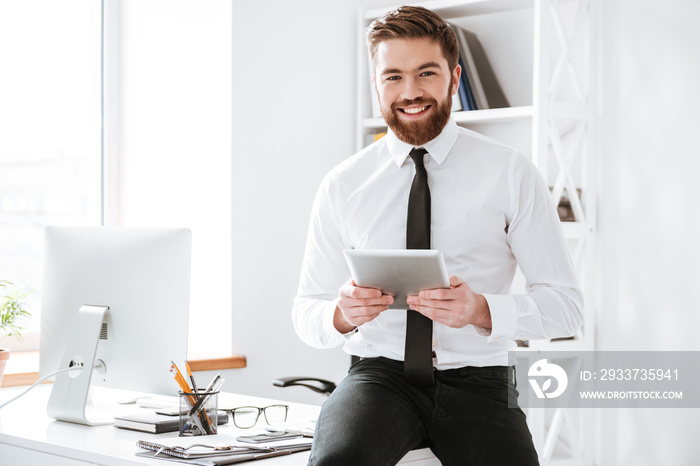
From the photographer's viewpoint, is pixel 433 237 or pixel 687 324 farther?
pixel 687 324

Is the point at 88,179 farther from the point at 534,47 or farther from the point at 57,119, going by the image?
the point at 534,47

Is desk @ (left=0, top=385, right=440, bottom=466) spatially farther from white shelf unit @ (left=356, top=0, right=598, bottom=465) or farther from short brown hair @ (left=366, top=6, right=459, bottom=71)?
white shelf unit @ (left=356, top=0, right=598, bottom=465)

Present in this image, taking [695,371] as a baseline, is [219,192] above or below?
above

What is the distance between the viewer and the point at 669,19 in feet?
9.32

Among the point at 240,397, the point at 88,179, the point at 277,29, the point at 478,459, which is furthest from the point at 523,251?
the point at 88,179

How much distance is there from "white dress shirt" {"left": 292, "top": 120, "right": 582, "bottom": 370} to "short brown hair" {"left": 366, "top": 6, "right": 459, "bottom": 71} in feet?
0.62

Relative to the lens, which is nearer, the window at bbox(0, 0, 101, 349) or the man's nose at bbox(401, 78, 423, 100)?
the man's nose at bbox(401, 78, 423, 100)

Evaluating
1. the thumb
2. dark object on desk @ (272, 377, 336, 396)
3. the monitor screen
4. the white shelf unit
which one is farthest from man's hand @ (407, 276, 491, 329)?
the white shelf unit

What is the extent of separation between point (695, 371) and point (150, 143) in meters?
2.30

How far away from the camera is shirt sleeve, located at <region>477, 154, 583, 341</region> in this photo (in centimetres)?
164

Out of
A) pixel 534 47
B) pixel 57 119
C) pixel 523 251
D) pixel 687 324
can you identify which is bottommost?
pixel 687 324

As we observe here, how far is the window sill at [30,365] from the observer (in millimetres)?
2527

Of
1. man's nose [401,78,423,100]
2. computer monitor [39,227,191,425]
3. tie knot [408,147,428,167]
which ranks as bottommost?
computer monitor [39,227,191,425]

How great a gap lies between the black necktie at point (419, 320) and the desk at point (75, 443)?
16 centimetres
